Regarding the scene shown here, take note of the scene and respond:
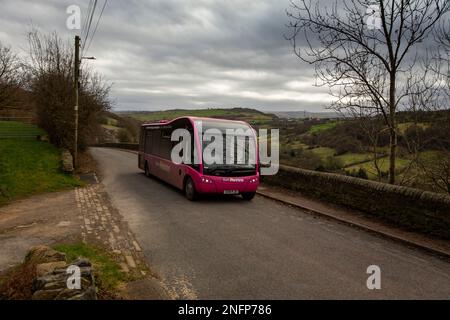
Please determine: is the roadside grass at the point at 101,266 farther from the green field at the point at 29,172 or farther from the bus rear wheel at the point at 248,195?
the green field at the point at 29,172

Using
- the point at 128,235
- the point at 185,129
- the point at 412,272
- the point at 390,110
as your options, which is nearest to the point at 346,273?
the point at 412,272

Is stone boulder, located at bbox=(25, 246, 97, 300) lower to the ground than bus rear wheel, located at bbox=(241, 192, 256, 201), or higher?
higher

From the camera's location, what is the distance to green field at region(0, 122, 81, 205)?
40.5ft

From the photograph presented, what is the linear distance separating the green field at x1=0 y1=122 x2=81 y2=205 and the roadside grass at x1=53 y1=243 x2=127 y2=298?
20.0 feet

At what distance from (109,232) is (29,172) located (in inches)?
366

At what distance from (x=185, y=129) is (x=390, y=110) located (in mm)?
6492

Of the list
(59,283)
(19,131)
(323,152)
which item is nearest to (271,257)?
(59,283)

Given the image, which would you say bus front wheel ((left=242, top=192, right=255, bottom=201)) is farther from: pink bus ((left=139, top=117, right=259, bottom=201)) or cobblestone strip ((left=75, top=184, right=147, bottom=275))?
cobblestone strip ((left=75, top=184, right=147, bottom=275))

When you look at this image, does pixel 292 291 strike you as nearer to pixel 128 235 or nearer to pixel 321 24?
pixel 128 235

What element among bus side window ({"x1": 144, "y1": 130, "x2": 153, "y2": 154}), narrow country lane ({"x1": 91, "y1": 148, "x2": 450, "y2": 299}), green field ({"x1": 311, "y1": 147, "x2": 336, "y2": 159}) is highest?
bus side window ({"x1": 144, "y1": 130, "x2": 153, "y2": 154})

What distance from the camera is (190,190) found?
11367mm

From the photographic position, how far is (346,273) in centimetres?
543

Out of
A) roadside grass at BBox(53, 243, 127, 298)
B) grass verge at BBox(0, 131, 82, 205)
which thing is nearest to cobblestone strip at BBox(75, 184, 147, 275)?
roadside grass at BBox(53, 243, 127, 298)

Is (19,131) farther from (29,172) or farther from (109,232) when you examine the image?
(109,232)
